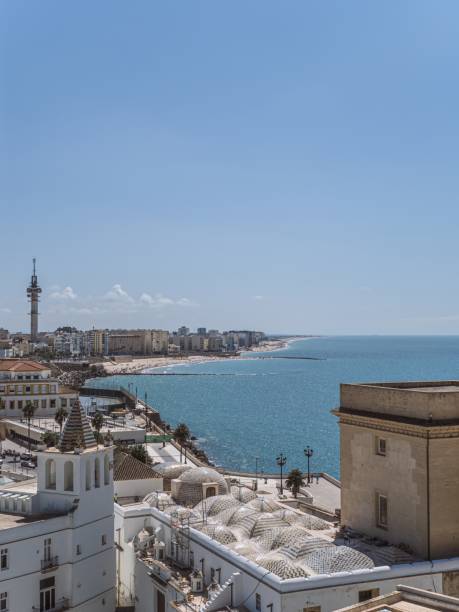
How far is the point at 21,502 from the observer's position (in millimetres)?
24938

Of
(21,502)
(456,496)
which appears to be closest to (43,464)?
(21,502)

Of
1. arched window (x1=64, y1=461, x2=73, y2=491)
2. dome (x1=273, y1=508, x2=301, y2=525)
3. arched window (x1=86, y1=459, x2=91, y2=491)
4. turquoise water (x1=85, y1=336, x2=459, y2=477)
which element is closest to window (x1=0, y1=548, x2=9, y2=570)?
arched window (x1=64, y1=461, x2=73, y2=491)

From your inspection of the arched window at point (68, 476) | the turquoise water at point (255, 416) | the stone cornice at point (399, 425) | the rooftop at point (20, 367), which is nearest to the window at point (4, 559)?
the arched window at point (68, 476)

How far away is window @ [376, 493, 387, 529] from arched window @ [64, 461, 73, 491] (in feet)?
34.9

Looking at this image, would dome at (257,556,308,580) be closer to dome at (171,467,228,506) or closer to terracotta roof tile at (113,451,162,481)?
dome at (171,467,228,506)

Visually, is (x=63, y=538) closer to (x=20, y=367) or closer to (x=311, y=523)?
(x=311, y=523)

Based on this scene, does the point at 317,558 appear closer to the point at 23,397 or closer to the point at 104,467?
the point at 104,467

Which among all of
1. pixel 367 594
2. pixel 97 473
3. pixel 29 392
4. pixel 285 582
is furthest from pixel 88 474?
pixel 29 392

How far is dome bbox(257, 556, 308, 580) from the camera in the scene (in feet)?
58.6

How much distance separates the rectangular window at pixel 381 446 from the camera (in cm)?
2100

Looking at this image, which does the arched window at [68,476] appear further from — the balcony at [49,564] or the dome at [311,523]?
the dome at [311,523]

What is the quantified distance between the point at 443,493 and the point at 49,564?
13.0 meters

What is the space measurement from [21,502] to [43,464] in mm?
1564

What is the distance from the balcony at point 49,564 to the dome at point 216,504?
16.9 ft
